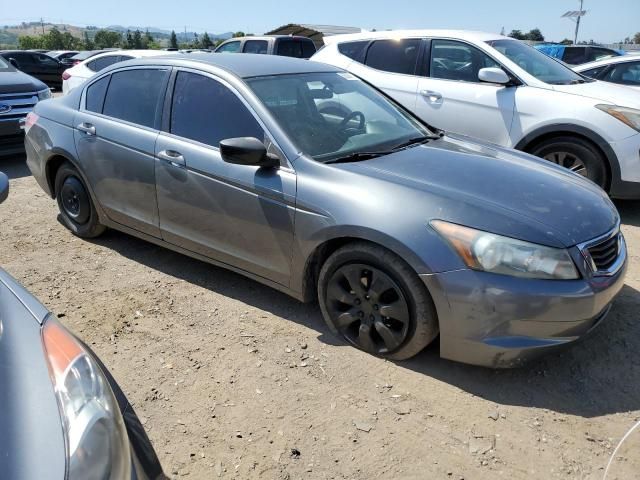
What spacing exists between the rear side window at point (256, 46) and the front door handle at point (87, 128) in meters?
9.17

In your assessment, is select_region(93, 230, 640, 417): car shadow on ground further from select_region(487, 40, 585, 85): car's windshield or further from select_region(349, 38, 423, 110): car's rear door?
select_region(349, 38, 423, 110): car's rear door

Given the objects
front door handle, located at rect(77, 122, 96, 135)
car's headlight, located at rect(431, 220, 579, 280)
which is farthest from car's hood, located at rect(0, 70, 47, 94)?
car's headlight, located at rect(431, 220, 579, 280)

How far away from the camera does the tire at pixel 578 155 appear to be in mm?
5297

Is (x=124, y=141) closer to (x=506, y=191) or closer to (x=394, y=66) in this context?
(x=506, y=191)

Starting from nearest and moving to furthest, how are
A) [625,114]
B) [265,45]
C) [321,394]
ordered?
[321,394] → [625,114] → [265,45]

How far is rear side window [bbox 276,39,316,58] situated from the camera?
1296 cm

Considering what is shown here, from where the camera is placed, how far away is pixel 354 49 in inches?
273

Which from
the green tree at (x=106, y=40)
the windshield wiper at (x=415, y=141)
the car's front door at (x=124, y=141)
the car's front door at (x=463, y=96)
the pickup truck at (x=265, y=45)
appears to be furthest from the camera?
the green tree at (x=106, y=40)

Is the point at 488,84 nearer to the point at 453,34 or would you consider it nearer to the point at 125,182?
the point at 453,34

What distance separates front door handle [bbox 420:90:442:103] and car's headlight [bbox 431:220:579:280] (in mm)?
3862

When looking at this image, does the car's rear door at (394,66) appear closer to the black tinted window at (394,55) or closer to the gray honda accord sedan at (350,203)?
the black tinted window at (394,55)

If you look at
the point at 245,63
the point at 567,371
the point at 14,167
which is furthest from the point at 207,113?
the point at 14,167

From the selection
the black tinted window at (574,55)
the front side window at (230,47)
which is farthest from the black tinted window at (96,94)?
the black tinted window at (574,55)

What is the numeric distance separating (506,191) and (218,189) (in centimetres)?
173
